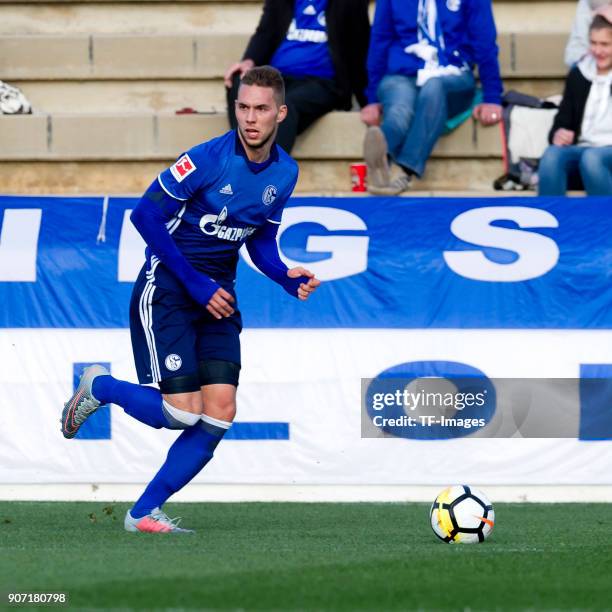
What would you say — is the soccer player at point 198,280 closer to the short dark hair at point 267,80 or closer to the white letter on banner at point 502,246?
the short dark hair at point 267,80

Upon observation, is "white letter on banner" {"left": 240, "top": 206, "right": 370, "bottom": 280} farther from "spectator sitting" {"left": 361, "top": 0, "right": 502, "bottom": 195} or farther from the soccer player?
the soccer player

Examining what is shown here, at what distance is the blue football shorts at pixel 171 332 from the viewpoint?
21.3ft

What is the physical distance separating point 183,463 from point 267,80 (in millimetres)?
1773

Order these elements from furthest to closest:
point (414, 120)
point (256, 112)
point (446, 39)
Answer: point (446, 39) → point (414, 120) → point (256, 112)

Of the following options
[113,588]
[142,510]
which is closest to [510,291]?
[142,510]

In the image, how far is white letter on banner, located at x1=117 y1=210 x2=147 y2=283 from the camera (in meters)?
8.89

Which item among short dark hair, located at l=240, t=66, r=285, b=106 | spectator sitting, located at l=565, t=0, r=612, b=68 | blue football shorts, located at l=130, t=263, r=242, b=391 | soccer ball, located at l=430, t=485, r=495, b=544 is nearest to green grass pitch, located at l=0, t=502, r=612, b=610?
soccer ball, located at l=430, t=485, r=495, b=544

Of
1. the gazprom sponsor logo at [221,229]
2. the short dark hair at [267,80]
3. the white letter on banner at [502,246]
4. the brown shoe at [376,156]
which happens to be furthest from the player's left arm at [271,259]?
the brown shoe at [376,156]

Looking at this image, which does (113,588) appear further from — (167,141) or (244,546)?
(167,141)

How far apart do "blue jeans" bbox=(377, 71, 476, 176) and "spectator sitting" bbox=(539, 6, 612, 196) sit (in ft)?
2.70

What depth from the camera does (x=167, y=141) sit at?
11047 millimetres

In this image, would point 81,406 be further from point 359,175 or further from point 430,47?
point 430,47

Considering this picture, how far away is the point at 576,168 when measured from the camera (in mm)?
10117

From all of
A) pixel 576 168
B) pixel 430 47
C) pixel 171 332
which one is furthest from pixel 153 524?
pixel 430 47
